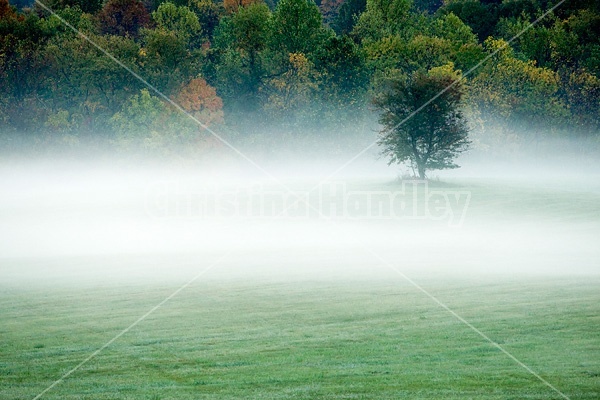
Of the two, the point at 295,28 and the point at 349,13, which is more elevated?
the point at 349,13

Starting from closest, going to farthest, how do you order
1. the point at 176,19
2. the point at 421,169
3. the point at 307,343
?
the point at 307,343, the point at 421,169, the point at 176,19

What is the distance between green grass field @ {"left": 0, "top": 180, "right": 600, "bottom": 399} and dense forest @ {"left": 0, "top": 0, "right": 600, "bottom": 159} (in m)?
58.7

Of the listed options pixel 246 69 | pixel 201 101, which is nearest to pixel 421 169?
pixel 201 101

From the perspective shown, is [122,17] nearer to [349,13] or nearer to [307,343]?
[349,13]

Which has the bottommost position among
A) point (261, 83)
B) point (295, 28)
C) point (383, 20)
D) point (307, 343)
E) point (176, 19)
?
point (307, 343)

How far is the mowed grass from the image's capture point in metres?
10.1

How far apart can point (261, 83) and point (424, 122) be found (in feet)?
131

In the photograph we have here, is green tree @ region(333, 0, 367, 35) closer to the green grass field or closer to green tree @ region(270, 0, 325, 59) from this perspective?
green tree @ region(270, 0, 325, 59)

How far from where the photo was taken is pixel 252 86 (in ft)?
292

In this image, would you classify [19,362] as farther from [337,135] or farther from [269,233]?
[337,135]

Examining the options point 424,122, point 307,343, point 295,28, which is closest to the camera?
point 307,343

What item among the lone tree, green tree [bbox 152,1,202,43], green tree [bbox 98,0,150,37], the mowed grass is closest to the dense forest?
green tree [bbox 152,1,202,43]

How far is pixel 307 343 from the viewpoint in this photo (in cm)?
1233

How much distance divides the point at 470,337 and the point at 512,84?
258 ft
